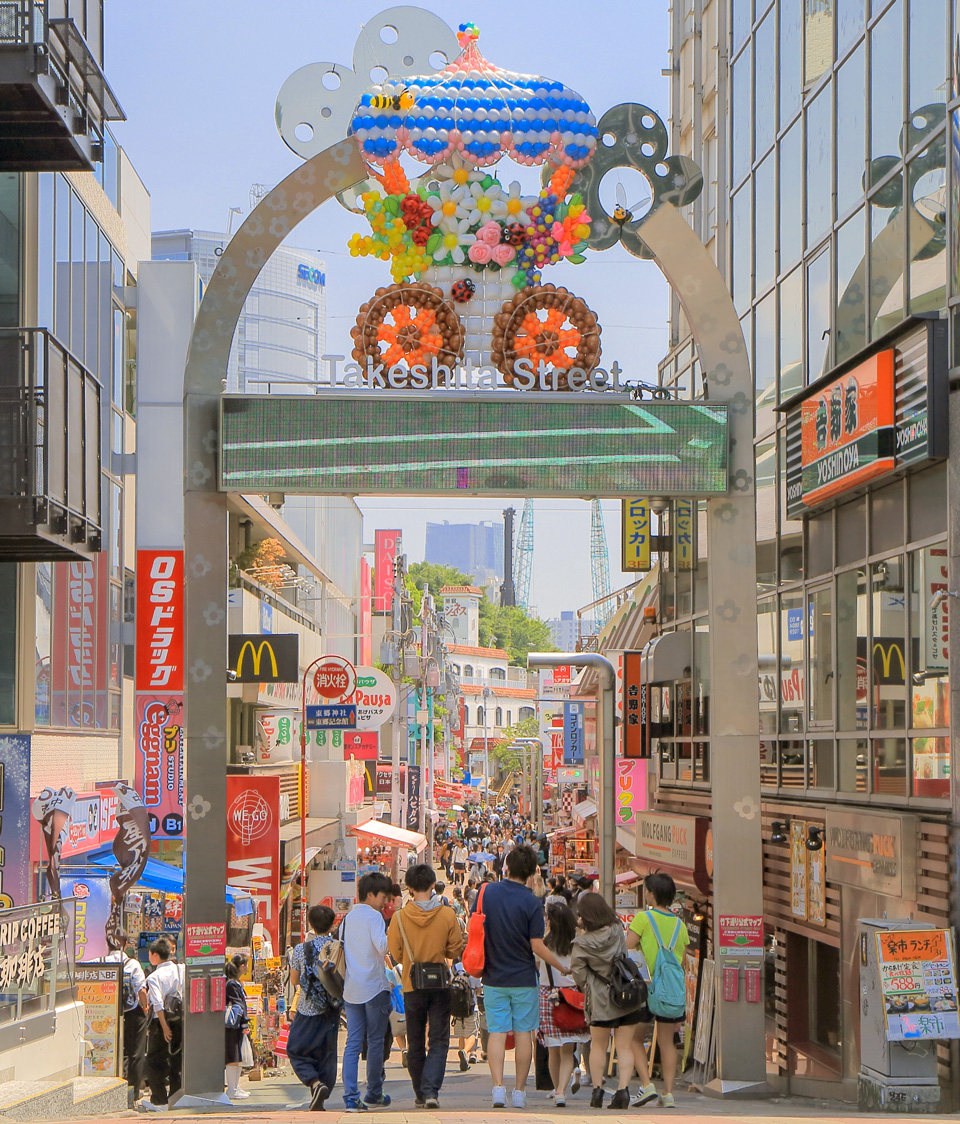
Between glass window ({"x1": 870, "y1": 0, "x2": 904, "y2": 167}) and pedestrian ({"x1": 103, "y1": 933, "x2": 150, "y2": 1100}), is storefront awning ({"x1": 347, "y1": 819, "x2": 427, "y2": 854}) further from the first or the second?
glass window ({"x1": 870, "y1": 0, "x2": 904, "y2": 167})

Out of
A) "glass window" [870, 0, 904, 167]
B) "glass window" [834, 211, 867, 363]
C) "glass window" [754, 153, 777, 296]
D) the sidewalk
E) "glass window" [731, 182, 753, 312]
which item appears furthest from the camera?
"glass window" [731, 182, 753, 312]

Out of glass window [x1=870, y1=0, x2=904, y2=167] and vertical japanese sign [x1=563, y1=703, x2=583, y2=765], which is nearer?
glass window [x1=870, y1=0, x2=904, y2=167]

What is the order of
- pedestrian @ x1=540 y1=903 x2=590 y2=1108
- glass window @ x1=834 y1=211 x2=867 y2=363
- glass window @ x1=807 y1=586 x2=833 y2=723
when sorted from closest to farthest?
pedestrian @ x1=540 y1=903 x2=590 y2=1108, glass window @ x1=834 y1=211 x2=867 y2=363, glass window @ x1=807 y1=586 x2=833 y2=723

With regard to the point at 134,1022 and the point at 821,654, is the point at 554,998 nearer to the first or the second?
the point at 134,1022

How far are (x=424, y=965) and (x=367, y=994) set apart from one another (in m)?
0.48

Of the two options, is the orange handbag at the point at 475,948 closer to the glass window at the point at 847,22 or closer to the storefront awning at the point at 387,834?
the glass window at the point at 847,22

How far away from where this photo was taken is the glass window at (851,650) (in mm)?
13688

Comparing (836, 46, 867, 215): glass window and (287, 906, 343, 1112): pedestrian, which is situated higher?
(836, 46, 867, 215): glass window

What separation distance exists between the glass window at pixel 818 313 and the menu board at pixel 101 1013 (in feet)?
31.8

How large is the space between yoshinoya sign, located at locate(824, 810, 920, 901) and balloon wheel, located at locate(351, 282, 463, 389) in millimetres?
5440

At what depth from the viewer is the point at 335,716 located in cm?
2552

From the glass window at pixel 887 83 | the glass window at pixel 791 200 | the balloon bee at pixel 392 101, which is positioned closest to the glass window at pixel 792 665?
the glass window at pixel 791 200

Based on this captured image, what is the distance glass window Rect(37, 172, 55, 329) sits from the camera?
55.6 feet

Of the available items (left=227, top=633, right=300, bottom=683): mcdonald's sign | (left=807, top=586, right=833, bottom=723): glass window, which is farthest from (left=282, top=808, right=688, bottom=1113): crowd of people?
(left=227, top=633, right=300, bottom=683): mcdonald's sign
